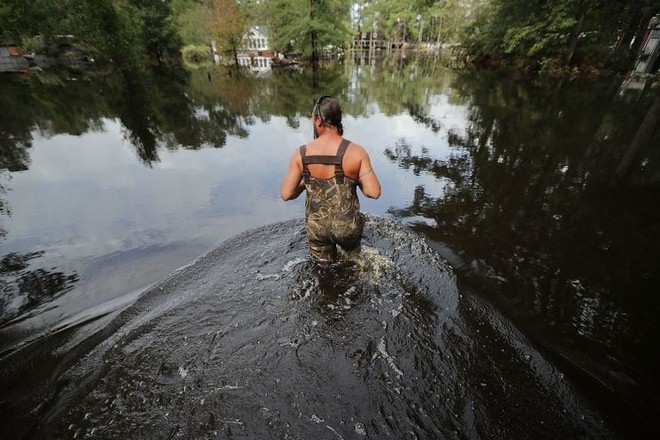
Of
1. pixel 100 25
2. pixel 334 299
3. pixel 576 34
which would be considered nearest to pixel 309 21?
pixel 100 25

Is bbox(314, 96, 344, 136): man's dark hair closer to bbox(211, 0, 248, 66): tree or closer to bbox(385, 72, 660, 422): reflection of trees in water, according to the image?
bbox(385, 72, 660, 422): reflection of trees in water

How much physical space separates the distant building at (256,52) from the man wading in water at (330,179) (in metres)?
35.8

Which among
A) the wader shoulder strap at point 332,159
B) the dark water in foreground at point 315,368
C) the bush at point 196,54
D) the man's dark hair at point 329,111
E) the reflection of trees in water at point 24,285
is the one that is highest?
the bush at point 196,54

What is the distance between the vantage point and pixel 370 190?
309cm

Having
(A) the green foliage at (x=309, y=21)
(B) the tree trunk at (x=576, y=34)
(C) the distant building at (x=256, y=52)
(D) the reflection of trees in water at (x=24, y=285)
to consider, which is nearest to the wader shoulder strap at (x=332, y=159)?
(D) the reflection of trees in water at (x=24, y=285)

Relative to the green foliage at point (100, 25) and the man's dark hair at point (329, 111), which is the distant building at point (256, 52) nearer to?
the green foliage at point (100, 25)

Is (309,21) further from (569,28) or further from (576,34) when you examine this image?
(576,34)

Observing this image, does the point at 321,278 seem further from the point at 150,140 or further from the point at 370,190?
the point at 150,140

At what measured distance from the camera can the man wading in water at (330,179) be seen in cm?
304

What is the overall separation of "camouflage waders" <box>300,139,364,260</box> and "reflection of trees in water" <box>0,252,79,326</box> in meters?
3.36

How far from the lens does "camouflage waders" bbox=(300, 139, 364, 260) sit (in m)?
3.12

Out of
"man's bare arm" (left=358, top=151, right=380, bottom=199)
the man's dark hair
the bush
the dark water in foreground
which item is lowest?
the dark water in foreground

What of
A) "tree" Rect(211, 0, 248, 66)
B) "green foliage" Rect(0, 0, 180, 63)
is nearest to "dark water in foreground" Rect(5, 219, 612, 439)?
"green foliage" Rect(0, 0, 180, 63)

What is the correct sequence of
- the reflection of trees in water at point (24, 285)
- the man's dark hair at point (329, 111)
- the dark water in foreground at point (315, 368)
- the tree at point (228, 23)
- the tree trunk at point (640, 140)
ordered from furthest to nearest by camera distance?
the tree at point (228, 23) < the tree trunk at point (640, 140) < the reflection of trees in water at point (24, 285) < the man's dark hair at point (329, 111) < the dark water in foreground at point (315, 368)
